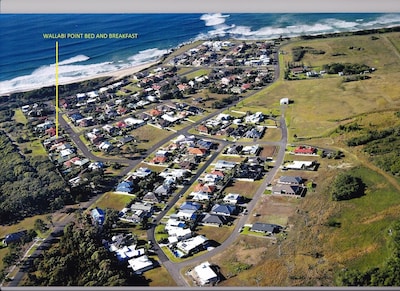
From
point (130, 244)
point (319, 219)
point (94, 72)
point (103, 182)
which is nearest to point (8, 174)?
point (103, 182)

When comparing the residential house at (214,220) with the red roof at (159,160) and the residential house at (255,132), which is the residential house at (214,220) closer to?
the red roof at (159,160)

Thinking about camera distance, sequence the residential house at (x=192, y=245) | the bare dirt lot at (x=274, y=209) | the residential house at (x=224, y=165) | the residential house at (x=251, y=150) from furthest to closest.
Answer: the residential house at (x=251, y=150)
the residential house at (x=224, y=165)
the bare dirt lot at (x=274, y=209)
the residential house at (x=192, y=245)

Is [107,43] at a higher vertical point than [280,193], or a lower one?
higher

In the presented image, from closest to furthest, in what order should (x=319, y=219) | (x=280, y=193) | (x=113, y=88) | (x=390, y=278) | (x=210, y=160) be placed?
(x=390, y=278) < (x=319, y=219) < (x=280, y=193) < (x=210, y=160) < (x=113, y=88)

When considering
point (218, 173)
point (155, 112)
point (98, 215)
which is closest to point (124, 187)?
point (98, 215)

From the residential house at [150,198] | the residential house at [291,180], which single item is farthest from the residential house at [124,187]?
the residential house at [291,180]

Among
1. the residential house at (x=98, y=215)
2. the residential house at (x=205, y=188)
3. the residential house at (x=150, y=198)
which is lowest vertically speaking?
the residential house at (x=150, y=198)

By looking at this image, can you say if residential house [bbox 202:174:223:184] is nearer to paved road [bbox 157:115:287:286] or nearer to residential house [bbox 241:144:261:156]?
paved road [bbox 157:115:287:286]

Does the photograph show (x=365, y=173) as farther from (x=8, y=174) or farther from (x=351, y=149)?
(x=8, y=174)
